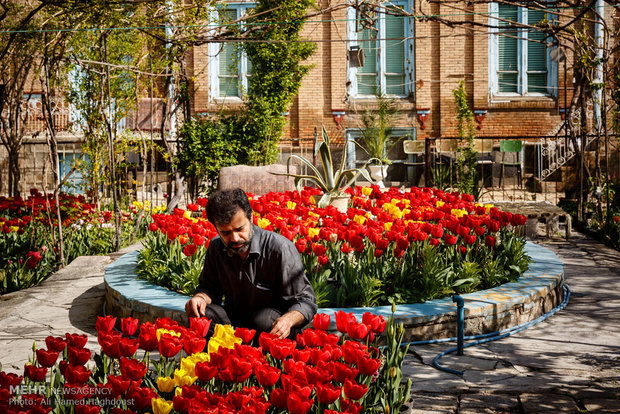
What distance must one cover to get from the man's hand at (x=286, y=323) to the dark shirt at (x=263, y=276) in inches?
3.3

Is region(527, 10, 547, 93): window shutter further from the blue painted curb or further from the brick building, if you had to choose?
the blue painted curb

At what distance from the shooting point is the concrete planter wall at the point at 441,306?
4605 mm

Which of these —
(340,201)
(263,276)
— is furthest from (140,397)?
(340,201)

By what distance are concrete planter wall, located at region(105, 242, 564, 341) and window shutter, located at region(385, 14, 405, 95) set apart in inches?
500

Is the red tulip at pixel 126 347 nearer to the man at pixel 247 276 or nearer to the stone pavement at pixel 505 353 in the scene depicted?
the man at pixel 247 276

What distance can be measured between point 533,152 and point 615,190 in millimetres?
6735

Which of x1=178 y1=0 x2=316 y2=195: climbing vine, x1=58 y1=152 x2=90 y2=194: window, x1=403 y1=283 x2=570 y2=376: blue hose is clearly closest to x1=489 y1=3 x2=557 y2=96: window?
x1=178 y1=0 x2=316 y2=195: climbing vine

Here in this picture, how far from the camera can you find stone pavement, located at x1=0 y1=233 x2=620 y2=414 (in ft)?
11.7

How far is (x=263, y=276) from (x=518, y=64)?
52.7 feet

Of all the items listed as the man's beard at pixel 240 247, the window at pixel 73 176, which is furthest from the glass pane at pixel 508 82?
the man's beard at pixel 240 247

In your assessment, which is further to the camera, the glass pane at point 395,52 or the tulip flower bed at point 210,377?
the glass pane at point 395,52

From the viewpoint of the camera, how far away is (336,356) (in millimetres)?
2496

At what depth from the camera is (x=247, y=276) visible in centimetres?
338

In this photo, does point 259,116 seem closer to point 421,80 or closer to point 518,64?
point 421,80
